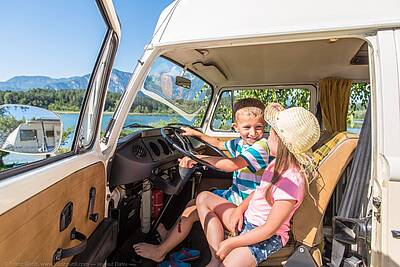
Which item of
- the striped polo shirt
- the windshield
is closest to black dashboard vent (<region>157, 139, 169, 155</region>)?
the windshield

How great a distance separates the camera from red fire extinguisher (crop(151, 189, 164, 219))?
260 centimetres

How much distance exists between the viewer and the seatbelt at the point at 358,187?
1.58 meters

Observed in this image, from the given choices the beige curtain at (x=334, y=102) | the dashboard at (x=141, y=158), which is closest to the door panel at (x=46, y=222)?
the dashboard at (x=141, y=158)

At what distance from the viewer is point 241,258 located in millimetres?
1765

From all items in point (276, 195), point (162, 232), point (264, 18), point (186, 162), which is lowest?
point (162, 232)

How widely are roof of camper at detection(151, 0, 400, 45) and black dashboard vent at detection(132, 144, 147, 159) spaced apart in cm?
78

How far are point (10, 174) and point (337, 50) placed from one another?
7.36ft

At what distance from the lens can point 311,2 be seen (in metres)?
1.56

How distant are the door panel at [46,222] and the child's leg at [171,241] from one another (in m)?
0.57

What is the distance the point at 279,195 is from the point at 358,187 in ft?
1.18

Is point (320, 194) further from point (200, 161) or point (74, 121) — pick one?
point (74, 121)

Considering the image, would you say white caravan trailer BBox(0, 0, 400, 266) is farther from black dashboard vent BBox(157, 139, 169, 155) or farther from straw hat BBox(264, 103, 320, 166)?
straw hat BBox(264, 103, 320, 166)

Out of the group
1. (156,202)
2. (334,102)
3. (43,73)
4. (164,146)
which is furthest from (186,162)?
(334,102)

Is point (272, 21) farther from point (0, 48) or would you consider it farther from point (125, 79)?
point (0, 48)
